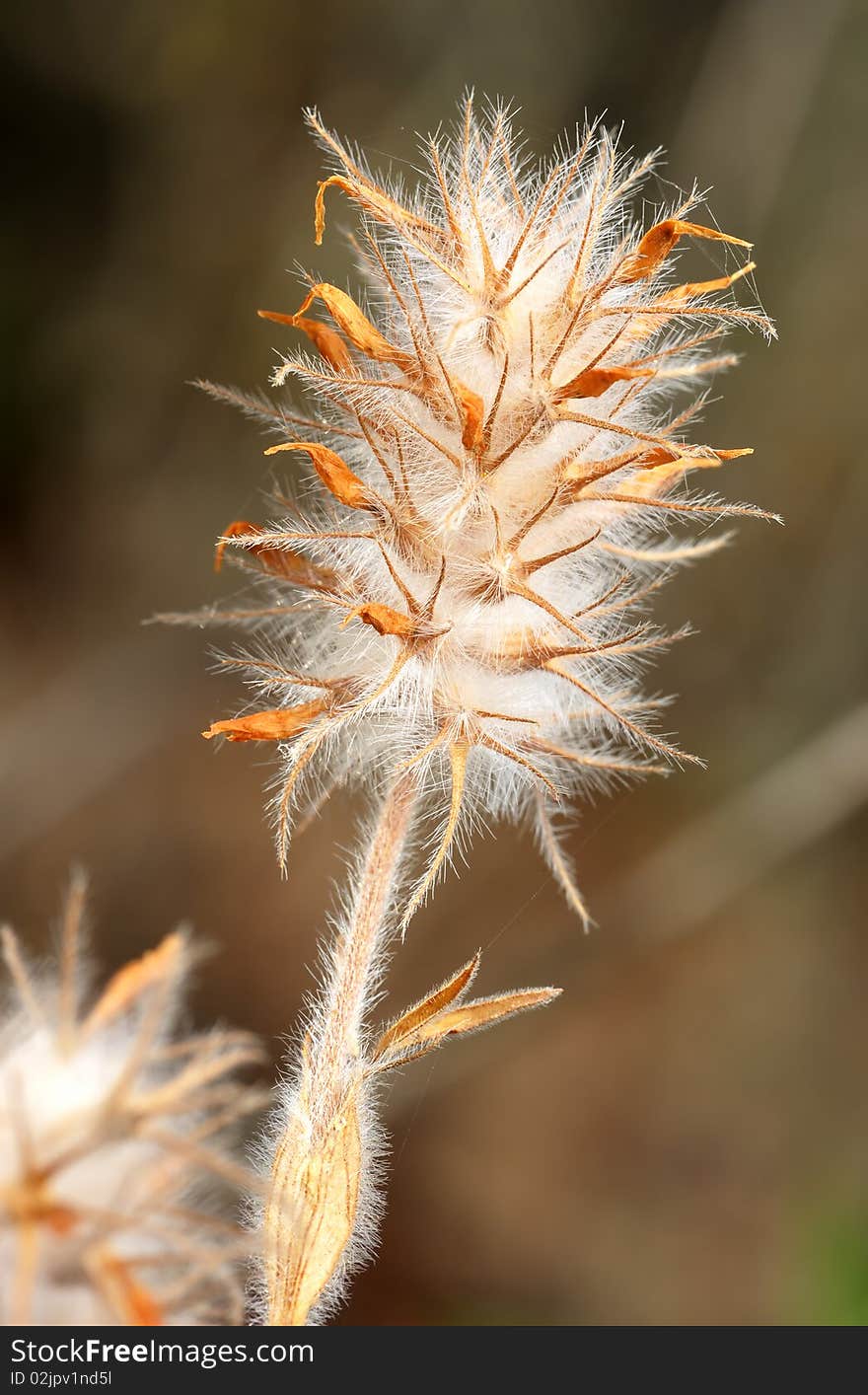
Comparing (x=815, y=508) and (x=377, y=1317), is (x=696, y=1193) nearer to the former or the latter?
(x=377, y=1317)

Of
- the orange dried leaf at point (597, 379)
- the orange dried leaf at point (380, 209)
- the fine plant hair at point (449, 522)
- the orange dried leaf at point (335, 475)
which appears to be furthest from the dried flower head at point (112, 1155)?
the orange dried leaf at point (380, 209)

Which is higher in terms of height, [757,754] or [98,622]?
[98,622]

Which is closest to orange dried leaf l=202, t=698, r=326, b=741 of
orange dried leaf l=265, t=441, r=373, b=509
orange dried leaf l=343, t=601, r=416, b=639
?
orange dried leaf l=343, t=601, r=416, b=639

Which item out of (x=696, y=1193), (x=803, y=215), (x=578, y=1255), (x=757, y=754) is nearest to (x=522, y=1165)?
(x=578, y=1255)

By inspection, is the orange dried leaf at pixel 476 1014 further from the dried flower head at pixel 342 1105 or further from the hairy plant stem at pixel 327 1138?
the hairy plant stem at pixel 327 1138

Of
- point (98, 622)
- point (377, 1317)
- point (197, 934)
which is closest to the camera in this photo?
point (377, 1317)

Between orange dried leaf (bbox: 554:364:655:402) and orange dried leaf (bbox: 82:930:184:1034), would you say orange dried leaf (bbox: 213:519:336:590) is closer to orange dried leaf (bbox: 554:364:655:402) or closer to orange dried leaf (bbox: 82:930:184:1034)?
orange dried leaf (bbox: 554:364:655:402)

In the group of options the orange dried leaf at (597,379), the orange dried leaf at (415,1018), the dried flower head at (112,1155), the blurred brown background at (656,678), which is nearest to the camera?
the dried flower head at (112,1155)
